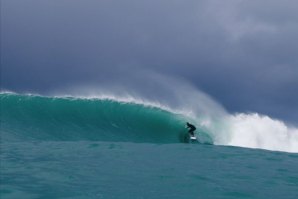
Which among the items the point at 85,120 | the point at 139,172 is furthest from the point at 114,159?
the point at 85,120

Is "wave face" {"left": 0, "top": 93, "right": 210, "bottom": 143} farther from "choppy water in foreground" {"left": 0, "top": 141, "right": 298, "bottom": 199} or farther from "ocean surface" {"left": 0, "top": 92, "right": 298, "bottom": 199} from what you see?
"choppy water in foreground" {"left": 0, "top": 141, "right": 298, "bottom": 199}

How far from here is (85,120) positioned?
14562 millimetres

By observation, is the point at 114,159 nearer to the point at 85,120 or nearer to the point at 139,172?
the point at 139,172

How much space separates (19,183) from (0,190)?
426mm

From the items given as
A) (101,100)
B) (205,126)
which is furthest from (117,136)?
(205,126)

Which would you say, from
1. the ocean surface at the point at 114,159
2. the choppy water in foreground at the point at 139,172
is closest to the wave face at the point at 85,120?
the ocean surface at the point at 114,159

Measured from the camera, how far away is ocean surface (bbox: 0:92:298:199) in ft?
19.5

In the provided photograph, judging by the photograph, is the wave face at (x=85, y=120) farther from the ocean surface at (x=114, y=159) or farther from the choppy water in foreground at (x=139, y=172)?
the choppy water in foreground at (x=139, y=172)

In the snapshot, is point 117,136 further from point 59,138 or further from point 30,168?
point 30,168

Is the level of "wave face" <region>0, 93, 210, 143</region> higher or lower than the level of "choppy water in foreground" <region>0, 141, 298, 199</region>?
higher

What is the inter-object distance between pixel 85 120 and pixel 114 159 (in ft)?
20.8

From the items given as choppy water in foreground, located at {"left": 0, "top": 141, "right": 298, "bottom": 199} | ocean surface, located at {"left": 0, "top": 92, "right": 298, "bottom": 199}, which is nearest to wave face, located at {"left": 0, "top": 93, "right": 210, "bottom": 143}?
ocean surface, located at {"left": 0, "top": 92, "right": 298, "bottom": 199}

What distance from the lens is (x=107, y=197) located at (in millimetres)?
5414

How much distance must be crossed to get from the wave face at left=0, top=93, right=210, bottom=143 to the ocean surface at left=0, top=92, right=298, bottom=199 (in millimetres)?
35
